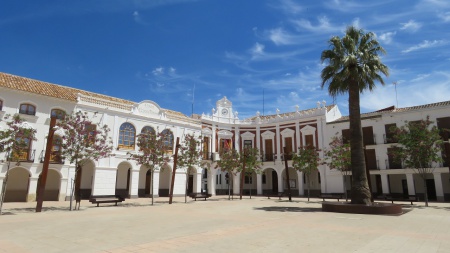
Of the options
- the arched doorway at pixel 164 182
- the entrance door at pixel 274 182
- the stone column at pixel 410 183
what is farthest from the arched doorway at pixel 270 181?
the stone column at pixel 410 183

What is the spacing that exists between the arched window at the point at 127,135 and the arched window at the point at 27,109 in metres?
7.44

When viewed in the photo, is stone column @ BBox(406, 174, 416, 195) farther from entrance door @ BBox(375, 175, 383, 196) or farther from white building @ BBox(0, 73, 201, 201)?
white building @ BBox(0, 73, 201, 201)

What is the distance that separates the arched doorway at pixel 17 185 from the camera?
23453 millimetres

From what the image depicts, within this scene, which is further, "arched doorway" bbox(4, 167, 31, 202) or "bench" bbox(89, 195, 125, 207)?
"arched doorway" bbox(4, 167, 31, 202)

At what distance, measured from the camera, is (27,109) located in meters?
23.5

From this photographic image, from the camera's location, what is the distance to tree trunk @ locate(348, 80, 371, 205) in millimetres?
16217

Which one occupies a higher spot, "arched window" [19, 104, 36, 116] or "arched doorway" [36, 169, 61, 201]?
"arched window" [19, 104, 36, 116]

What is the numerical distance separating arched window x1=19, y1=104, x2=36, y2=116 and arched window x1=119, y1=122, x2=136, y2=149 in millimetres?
7443

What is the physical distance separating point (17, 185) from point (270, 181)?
1077 inches

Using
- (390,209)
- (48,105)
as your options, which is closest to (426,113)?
(390,209)

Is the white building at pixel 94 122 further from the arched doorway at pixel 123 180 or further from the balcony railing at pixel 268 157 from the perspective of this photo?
the balcony railing at pixel 268 157

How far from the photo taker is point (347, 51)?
18328 millimetres

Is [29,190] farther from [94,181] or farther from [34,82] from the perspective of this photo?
[34,82]

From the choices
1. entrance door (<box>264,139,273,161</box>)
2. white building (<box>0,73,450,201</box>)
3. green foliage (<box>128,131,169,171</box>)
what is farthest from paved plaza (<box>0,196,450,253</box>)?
entrance door (<box>264,139,273,161</box>)
